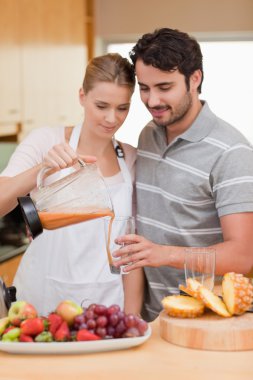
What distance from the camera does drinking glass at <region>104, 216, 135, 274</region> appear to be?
Result: 187cm

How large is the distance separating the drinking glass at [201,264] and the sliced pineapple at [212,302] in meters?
0.08

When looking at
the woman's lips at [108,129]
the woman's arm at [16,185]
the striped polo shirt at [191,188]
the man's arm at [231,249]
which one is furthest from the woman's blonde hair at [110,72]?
the man's arm at [231,249]

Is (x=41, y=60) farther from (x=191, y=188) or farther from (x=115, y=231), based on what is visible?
(x=115, y=231)

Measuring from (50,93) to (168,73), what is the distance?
2578mm

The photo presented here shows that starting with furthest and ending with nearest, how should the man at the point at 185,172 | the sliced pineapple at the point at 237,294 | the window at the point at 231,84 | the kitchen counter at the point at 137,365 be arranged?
the window at the point at 231,84 → the man at the point at 185,172 → the sliced pineapple at the point at 237,294 → the kitchen counter at the point at 137,365

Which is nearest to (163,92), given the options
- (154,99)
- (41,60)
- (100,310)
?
(154,99)

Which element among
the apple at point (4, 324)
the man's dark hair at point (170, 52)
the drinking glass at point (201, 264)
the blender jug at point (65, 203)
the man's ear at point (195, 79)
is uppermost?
the man's dark hair at point (170, 52)

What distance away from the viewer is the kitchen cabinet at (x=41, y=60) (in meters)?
4.08

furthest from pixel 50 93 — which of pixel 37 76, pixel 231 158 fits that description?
pixel 231 158

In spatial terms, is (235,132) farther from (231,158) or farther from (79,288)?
(79,288)

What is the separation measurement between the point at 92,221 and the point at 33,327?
75 centimetres

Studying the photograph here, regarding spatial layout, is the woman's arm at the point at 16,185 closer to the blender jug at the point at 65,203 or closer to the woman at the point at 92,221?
the woman at the point at 92,221

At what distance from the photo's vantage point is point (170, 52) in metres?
2.27

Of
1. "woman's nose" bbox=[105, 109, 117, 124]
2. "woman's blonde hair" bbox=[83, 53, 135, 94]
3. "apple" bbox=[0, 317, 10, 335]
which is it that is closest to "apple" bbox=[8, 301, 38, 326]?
"apple" bbox=[0, 317, 10, 335]
